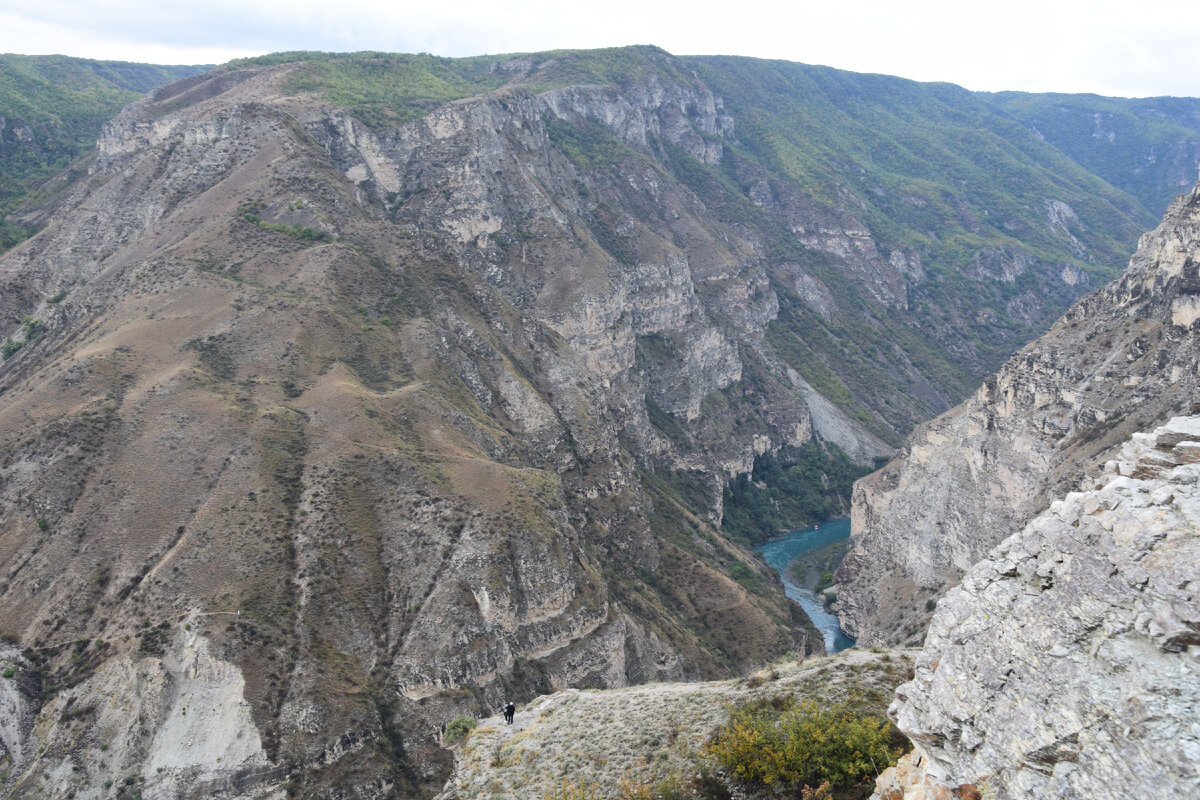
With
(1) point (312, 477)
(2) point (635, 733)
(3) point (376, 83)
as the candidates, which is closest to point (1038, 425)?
(2) point (635, 733)

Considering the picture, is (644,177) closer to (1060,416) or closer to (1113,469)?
(1060,416)

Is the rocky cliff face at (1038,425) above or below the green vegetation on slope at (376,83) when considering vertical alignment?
below

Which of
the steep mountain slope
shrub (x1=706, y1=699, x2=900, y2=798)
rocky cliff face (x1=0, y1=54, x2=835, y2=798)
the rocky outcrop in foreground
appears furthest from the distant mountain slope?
the rocky outcrop in foreground

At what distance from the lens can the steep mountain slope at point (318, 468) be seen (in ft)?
177

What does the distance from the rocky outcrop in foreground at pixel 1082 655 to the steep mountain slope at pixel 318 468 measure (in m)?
46.2

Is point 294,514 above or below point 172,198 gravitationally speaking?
below

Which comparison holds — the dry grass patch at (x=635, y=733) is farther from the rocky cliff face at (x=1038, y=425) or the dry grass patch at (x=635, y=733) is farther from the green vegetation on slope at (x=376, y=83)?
the green vegetation on slope at (x=376, y=83)

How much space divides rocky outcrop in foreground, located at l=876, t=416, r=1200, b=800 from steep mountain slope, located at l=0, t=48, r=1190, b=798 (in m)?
46.2

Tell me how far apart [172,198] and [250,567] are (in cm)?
7103

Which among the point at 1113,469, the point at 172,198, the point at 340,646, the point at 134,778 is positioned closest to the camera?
the point at 1113,469

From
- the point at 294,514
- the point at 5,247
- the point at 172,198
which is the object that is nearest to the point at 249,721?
the point at 294,514

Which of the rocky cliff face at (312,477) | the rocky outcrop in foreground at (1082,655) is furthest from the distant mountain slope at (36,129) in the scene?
the rocky outcrop in foreground at (1082,655)

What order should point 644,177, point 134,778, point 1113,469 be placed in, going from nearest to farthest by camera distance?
point 1113,469 → point 134,778 → point 644,177

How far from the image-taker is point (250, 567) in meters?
59.6
